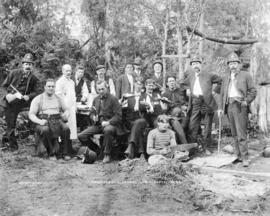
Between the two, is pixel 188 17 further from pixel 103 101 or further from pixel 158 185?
pixel 158 185

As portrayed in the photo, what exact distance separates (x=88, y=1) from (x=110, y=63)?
2.20 metres

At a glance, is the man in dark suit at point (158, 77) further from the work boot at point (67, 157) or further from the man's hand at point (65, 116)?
the work boot at point (67, 157)

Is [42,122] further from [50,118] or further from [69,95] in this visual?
[69,95]

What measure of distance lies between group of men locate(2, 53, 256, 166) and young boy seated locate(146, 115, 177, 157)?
1.02 feet

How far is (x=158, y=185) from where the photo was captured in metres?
5.92

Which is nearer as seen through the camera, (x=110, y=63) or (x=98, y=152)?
(x=98, y=152)

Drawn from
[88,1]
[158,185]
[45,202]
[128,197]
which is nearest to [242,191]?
[158,185]

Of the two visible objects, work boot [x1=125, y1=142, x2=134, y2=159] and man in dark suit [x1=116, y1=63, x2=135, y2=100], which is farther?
man in dark suit [x1=116, y1=63, x2=135, y2=100]

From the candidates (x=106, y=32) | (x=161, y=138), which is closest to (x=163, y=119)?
(x=161, y=138)

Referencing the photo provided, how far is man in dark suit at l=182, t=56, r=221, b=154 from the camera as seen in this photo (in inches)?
331

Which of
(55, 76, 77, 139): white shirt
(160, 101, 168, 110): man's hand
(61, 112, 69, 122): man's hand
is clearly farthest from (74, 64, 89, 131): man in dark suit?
(160, 101, 168, 110): man's hand

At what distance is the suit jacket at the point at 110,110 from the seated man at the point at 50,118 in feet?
2.21

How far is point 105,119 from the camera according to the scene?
8047 millimetres

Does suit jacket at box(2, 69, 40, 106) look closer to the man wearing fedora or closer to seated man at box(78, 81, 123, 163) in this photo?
the man wearing fedora
